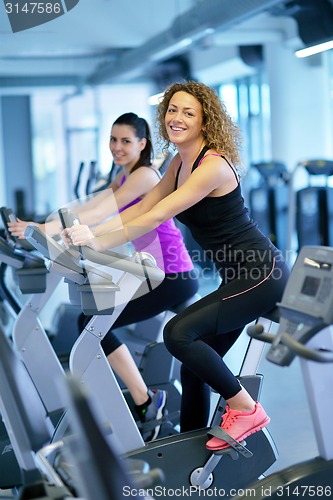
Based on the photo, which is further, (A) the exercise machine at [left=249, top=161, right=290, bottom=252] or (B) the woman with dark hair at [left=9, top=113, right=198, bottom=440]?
(A) the exercise machine at [left=249, top=161, right=290, bottom=252]

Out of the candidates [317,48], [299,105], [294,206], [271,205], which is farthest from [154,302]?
[299,105]

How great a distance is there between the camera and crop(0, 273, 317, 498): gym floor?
127 inches

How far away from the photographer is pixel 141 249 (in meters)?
3.42

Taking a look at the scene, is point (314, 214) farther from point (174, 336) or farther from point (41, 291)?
point (174, 336)

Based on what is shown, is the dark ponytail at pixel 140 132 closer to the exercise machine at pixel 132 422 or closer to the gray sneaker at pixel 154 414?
the exercise machine at pixel 132 422

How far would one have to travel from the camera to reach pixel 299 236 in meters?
8.12

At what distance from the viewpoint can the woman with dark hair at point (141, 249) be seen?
328 cm

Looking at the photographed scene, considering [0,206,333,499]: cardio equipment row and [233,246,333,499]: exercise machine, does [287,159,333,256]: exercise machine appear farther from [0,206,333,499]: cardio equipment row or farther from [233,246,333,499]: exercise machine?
[233,246,333,499]: exercise machine

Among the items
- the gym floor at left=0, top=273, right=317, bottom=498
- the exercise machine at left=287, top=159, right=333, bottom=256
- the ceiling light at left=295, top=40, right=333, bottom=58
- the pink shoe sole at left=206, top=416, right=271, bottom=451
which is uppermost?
the ceiling light at left=295, top=40, right=333, bottom=58

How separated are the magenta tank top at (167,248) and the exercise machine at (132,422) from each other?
53 cm

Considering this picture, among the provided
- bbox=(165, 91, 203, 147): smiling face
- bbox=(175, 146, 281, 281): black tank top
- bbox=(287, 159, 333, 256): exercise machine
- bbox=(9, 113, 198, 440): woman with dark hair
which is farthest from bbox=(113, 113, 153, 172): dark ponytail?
bbox=(287, 159, 333, 256): exercise machine

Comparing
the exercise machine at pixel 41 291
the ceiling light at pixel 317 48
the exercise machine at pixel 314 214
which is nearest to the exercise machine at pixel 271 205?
the exercise machine at pixel 314 214

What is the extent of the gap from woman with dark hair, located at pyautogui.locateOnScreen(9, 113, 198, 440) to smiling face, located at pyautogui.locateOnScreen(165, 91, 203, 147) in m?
0.62

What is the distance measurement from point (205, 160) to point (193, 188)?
0.51 ft
